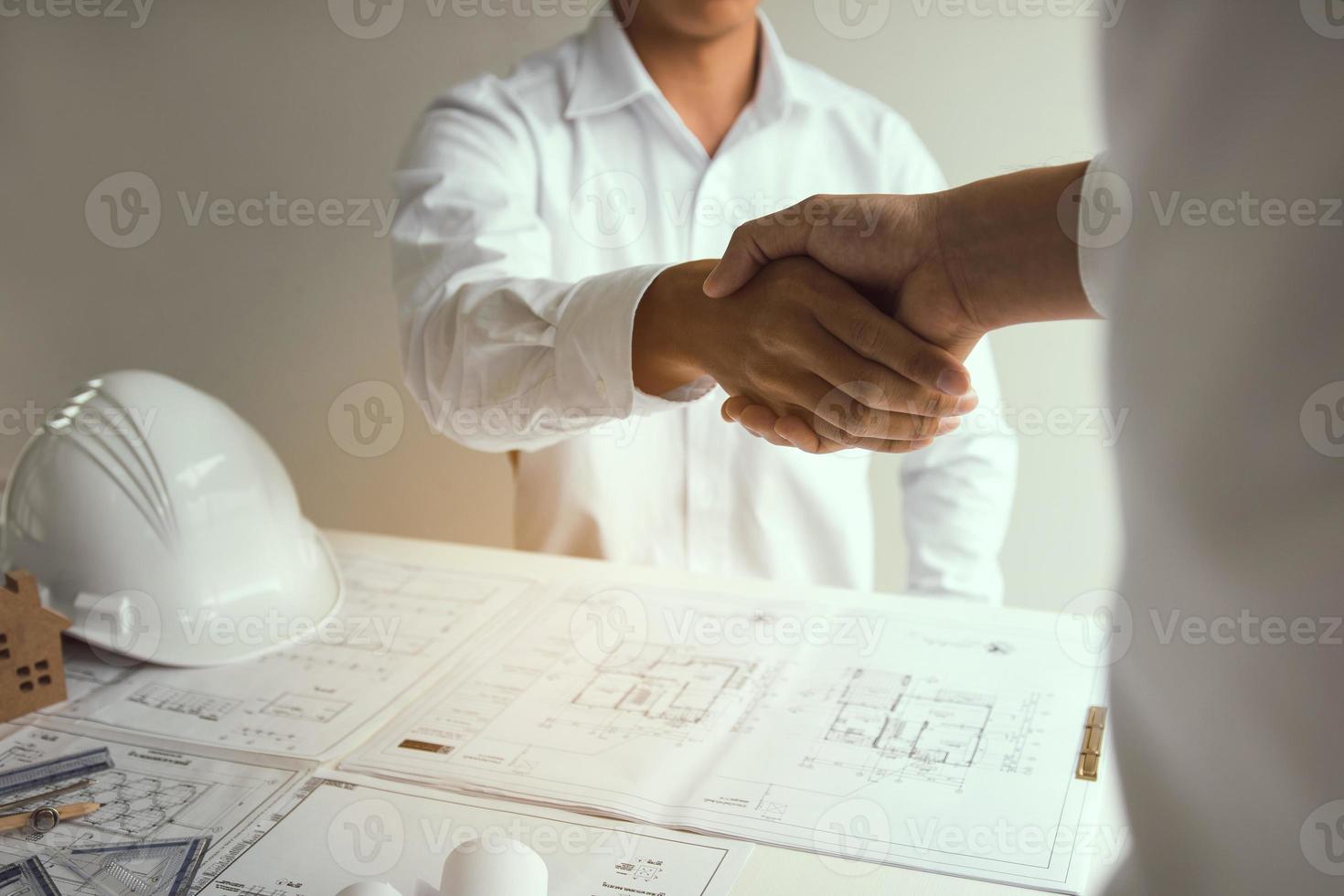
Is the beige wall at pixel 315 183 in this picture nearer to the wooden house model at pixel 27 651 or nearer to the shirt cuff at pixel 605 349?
the shirt cuff at pixel 605 349

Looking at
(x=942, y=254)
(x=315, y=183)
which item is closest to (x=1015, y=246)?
(x=942, y=254)

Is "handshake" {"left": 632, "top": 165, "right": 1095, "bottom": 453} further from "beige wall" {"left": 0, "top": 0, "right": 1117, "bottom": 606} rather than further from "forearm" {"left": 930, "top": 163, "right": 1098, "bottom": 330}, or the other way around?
"beige wall" {"left": 0, "top": 0, "right": 1117, "bottom": 606}

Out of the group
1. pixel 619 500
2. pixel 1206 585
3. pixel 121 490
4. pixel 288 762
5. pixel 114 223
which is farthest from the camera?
pixel 114 223

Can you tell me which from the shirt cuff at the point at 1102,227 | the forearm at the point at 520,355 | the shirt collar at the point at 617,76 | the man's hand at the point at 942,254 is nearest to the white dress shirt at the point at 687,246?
the shirt collar at the point at 617,76

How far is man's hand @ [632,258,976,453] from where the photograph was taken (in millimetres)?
802

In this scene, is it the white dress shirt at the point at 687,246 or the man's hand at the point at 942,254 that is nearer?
the man's hand at the point at 942,254

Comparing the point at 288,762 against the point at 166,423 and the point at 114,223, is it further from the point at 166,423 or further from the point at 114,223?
the point at 114,223

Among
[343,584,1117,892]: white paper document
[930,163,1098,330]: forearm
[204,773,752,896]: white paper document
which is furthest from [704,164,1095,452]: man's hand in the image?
[204,773,752,896]: white paper document

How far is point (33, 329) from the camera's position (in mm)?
2369

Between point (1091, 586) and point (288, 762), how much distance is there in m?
1.52

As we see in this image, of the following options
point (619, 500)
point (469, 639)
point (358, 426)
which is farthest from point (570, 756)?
point (358, 426)

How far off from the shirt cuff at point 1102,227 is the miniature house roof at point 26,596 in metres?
0.87

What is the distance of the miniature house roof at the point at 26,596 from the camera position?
939 millimetres

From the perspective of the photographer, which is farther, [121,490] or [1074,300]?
[121,490]
